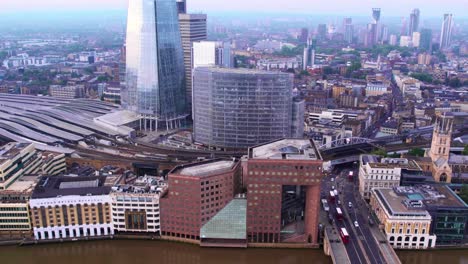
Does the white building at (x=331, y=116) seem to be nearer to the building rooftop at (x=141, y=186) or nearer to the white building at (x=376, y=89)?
the white building at (x=376, y=89)

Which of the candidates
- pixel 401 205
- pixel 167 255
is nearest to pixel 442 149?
Answer: pixel 401 205

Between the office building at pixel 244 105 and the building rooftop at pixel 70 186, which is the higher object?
the office building at pixel 244 105

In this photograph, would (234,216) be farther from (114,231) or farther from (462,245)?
(462,245)

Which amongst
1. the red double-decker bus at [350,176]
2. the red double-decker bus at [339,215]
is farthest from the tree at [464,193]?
the red double-decker bus at [339,215]

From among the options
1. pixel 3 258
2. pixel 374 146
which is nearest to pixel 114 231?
pixel 3 258

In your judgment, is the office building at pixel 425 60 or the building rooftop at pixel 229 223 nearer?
the building rooftop at pixel 229 223

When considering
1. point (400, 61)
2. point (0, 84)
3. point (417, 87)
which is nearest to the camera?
point (417, 87)
